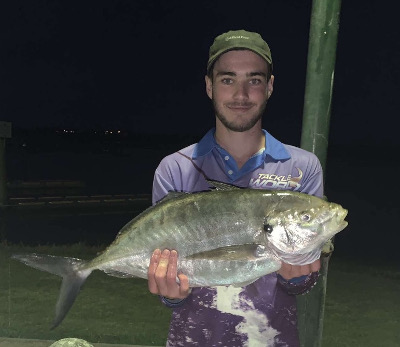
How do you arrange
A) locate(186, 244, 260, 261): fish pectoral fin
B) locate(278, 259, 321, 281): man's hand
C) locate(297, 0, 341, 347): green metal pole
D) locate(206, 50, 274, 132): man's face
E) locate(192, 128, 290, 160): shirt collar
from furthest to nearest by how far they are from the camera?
locate(297, 0, 341, 347): green metal pole, locate(192, 128, 290, 160): shirt collar, locate(206, 50, 274, 132): man's face, locate(278, 259, 321, 281): man's hand, locate(186, 244, 260, 261): fish pectoral fin

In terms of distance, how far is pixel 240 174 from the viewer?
2215mm

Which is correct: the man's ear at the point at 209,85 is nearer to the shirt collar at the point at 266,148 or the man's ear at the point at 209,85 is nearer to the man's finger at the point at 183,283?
the shirt collar at the point at 266,148

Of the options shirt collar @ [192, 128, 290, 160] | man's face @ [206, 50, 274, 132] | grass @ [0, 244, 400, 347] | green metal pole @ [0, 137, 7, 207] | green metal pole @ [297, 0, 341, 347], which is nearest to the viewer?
man's face @ [206, 50, 274, 132]

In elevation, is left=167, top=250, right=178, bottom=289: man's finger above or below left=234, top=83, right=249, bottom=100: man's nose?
below

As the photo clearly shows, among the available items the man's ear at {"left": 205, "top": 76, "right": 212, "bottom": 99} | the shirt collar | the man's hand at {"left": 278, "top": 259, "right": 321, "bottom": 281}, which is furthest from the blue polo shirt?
the man's ear at {"left": 205, "top": 76, "right": 212, "bottom": 99}

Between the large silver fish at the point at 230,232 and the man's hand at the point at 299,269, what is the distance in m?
0.08

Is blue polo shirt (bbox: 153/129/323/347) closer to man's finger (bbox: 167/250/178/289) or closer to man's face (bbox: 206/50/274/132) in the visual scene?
man's face (bbox: 206/50/274/132)

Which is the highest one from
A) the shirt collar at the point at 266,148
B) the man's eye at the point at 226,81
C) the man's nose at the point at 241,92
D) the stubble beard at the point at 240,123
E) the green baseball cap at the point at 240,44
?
the green baseball cap at the point at 240,44

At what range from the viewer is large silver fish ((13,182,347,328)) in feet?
6.16

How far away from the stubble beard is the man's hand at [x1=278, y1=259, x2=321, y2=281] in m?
0.61

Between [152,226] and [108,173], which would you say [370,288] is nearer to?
[152,226]

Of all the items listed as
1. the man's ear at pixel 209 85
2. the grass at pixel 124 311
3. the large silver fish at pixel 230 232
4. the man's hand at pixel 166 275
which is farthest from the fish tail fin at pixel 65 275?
the grass at pixel 124 311

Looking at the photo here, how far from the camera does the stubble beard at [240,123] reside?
84.2 inches

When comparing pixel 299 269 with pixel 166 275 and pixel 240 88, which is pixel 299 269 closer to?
pixel 166 275
